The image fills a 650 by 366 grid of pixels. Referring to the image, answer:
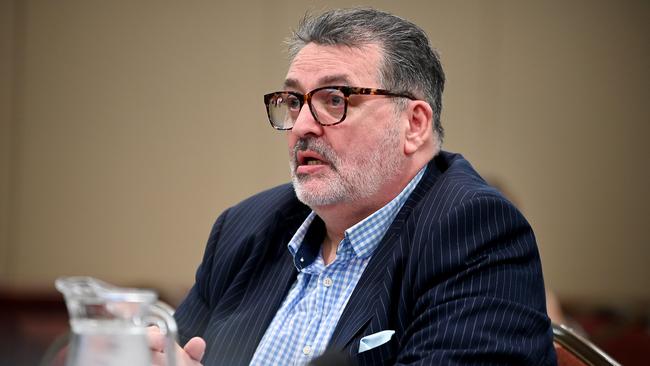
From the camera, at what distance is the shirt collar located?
211 centimetres

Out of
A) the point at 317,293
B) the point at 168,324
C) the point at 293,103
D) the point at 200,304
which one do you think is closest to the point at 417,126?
the point at 293,103

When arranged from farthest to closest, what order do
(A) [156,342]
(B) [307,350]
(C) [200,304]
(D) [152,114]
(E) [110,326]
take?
1. (D) [152,114]
2. (C) [200,304]
3. (B) [307,350]
4. (A) [156,342]
5. (E) [110,326]

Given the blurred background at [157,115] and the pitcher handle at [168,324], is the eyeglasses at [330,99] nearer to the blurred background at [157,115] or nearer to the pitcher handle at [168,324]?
the pitcher handle at [168,324]

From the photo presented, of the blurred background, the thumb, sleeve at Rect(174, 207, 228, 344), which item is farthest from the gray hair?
the blurred background

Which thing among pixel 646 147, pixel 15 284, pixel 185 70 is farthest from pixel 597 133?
pixel 15 284

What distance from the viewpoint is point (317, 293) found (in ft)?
6.88

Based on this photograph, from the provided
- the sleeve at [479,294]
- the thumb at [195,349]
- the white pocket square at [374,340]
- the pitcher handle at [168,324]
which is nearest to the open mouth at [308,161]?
the sleeve at [479,294]

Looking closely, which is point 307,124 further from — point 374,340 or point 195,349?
point 195,349

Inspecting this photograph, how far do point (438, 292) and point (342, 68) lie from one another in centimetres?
64

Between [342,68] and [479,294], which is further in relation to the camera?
[342,68]

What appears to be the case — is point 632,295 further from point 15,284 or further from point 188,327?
point 188,327

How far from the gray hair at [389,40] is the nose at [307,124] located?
187 millimetres

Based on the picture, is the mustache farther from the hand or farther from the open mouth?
the hand

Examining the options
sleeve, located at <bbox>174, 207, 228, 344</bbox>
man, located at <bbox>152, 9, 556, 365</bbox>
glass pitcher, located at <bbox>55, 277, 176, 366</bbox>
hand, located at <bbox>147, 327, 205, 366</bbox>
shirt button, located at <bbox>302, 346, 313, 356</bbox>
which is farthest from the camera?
sleeve, located at <bbox>174, 207, 228, 344</bbox>
